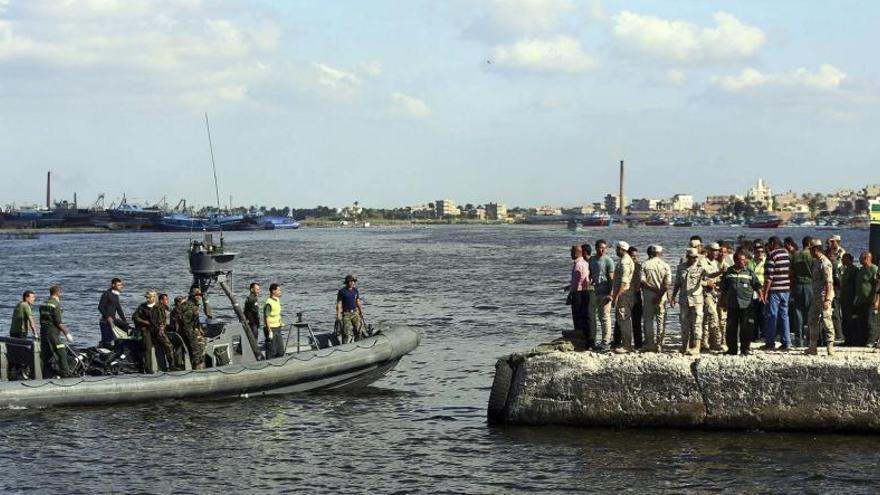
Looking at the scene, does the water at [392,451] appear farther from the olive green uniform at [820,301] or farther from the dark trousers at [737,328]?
the olive green uniform at [820,301]

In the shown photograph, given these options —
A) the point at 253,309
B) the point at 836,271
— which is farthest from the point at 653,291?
the point at 253,309

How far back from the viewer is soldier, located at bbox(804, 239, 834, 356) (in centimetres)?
1571

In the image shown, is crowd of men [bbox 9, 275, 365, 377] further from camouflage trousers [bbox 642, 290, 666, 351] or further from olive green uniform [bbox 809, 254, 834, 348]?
olive green uniform [bbox 809, 254, 834, 348]

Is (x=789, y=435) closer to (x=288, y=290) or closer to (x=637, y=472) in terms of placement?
(x=637, y=472)

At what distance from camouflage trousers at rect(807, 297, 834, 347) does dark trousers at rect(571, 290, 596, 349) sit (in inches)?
127

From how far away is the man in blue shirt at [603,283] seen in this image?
1694cm

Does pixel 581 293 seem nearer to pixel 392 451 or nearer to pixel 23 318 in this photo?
pixel 392 451

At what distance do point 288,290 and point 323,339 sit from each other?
1209 inches

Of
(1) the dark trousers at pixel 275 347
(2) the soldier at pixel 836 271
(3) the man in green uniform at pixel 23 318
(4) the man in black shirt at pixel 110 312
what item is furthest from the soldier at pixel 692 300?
(3) the man in green uniform at pixel 23 318

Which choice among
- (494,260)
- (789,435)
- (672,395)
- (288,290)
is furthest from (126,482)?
(494,260)

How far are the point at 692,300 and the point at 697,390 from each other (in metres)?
1.33

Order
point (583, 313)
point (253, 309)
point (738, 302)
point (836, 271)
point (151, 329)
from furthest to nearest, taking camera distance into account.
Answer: point (253, 309) → point (151, 329) → point (836, 271) → point (583, 313) → point (738, 302)

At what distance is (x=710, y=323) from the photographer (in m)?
16.4

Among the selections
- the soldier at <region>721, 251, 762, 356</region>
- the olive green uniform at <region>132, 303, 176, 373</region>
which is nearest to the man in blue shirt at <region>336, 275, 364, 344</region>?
the olive green uniform at <region>132, 303, 176, 373</region>
